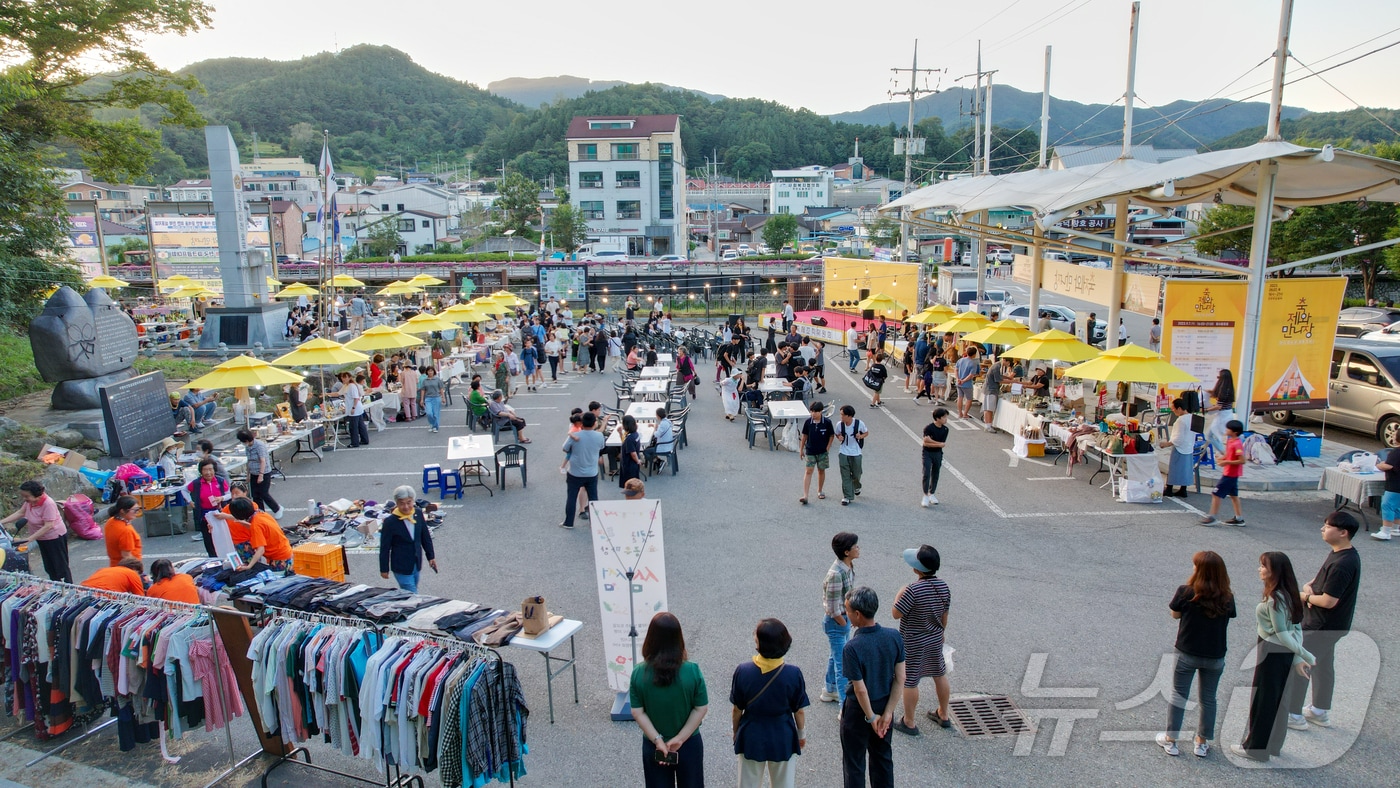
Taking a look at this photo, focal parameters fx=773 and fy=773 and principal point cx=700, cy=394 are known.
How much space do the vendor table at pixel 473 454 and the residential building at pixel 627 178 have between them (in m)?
53.3

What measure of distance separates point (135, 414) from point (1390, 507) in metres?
17.1

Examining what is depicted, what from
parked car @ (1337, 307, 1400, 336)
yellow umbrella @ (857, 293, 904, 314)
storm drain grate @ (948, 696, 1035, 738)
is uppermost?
yellow umbrella @ (857, 293, 904, 314)

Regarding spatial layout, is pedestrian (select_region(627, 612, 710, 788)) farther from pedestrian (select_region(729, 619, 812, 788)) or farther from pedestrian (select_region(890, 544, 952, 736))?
pedestrian (select_region(890, 544, 952, 736))

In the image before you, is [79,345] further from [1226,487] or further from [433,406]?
[1226,487]

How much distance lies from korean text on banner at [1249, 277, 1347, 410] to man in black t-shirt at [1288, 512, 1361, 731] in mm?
8195

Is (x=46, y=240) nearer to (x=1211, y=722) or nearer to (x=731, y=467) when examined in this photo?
(x=731, y=467)

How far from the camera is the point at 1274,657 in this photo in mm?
4867

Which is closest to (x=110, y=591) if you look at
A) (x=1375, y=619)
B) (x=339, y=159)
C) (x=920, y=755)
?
(x=920, y=755)

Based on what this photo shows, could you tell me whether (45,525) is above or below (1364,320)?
below

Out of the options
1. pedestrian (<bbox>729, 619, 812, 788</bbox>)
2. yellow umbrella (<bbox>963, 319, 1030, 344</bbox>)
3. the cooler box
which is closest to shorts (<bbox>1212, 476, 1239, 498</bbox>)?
the cooler box

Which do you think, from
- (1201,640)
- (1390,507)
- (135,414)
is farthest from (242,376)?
(1390,507)

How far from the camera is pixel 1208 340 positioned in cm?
1277

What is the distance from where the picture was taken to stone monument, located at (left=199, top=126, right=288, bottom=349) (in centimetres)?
2270

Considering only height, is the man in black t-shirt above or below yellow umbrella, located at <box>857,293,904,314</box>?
below
